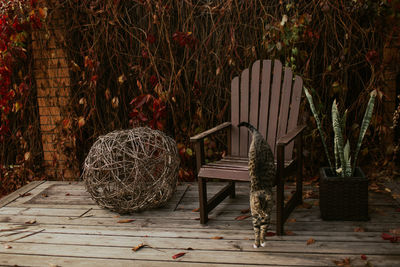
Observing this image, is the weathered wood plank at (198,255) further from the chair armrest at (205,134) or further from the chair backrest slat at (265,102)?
the chair backrest slat at (265,102)

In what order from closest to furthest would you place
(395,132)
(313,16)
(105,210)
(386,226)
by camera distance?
(386,226) < (105,210) < (313,16) < (395,132)

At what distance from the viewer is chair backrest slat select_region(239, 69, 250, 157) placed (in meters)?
3.07

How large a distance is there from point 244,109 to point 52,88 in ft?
7.01

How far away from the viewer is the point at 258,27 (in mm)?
3559

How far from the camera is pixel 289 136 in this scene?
8.41 feet

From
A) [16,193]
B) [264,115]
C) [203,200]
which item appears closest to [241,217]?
[203,200]

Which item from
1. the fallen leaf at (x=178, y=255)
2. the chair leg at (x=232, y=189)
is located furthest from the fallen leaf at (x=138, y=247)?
the chair leg at (x=232, y=189)

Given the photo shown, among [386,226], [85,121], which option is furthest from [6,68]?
[386,226]

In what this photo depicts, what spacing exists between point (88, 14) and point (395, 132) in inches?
131

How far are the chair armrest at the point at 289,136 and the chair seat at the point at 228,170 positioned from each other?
8.8 inches

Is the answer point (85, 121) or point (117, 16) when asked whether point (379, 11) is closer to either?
point (117, 16)

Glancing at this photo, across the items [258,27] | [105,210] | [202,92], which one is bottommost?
[105,210]

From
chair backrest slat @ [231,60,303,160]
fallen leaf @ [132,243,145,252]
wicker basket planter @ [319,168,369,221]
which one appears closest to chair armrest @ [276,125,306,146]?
chair backrest slat @ [231,60,303,160]

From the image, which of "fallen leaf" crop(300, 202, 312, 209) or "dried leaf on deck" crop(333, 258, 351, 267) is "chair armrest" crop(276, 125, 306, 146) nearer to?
"fallen leaf" crop(300, 202, 312, 209)
